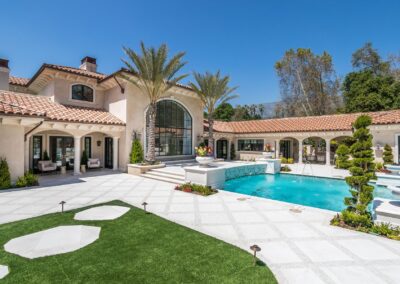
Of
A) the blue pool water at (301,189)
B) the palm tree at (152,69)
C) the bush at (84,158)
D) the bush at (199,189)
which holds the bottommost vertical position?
the blue pool water at (301,189)

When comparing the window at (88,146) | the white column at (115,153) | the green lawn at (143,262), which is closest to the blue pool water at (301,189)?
the green lawn at (143,262)

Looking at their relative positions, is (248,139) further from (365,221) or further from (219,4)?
(365,221)

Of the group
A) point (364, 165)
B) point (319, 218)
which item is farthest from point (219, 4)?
point (319, 218)

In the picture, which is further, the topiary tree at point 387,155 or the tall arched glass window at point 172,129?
the tall arched glass window at point 172,129

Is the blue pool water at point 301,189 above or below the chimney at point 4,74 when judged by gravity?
below

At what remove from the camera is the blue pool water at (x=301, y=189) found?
403 inches

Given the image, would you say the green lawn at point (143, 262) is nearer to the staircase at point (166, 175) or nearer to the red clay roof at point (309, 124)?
the staircase at point (166, 175)

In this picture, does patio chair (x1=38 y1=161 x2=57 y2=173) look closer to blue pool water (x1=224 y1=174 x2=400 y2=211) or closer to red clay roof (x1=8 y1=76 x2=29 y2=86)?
red clay roof (x1=8 y1=76 x2=29 y2=86)

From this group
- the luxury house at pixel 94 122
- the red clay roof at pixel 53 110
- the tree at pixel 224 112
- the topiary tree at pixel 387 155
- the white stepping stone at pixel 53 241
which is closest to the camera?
the white stepping stone at pixel 53 241

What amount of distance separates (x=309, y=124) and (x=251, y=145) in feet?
24.8

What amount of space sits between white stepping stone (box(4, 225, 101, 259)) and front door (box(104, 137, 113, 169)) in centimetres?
1331

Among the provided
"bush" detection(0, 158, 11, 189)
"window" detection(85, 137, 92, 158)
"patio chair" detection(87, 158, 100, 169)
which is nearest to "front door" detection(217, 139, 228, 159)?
"patio chair" detection(87, 158, 100, 169)

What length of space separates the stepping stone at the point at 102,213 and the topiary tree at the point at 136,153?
896 cm

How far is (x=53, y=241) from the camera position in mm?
4930
